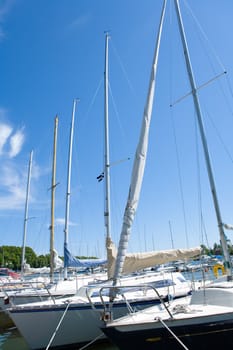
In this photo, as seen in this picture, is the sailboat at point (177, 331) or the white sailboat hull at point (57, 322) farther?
the white sailboat hull at point (57, 322)

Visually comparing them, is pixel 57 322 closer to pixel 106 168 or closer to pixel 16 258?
pixel 106 168

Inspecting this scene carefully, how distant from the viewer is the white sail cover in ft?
38.9

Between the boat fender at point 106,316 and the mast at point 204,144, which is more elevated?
the mast at point 204,144

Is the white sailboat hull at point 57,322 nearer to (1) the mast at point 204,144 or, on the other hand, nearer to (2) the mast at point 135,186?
(2) the mast at point 135,186

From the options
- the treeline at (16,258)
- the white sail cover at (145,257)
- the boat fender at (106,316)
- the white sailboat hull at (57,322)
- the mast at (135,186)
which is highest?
the treeline at (16,258)

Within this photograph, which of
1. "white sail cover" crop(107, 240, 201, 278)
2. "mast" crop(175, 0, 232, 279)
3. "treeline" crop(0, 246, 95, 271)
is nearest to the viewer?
"mast" crop(175, 0, 232, 279)

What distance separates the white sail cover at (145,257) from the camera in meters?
11.9

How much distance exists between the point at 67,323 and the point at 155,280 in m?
4.93

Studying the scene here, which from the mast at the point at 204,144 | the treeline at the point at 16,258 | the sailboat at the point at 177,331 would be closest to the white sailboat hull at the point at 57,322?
the sailboat at the point at 177,331

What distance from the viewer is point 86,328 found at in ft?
33.3

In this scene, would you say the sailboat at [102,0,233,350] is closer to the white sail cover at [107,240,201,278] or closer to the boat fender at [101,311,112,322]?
the boat fender at [101,311,112,322]

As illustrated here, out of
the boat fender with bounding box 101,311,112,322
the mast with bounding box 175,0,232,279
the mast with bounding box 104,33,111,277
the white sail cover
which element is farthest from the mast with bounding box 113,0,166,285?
the mast with bounding box 104,33,111,277

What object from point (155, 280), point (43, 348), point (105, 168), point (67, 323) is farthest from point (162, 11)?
point (43, 348)

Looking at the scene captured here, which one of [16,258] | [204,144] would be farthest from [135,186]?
[16,258]
